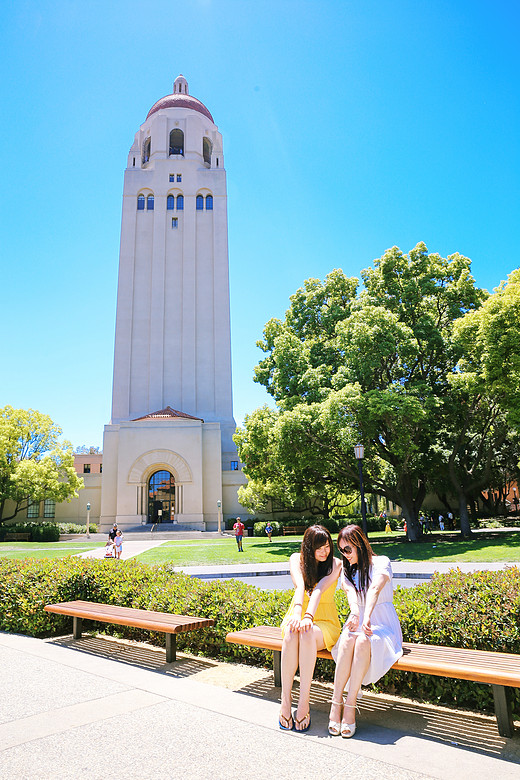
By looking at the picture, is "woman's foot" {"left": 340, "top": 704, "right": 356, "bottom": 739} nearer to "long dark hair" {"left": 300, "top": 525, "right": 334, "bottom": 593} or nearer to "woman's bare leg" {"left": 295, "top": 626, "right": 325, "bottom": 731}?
→ "woman's bare leg" {"left": 295, "top": 626, "right": 325, "bottom": 731}

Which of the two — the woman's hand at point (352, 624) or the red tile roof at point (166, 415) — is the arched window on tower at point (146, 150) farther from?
the woman's hand at point (352, 624)

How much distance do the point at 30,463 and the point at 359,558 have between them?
3423cm

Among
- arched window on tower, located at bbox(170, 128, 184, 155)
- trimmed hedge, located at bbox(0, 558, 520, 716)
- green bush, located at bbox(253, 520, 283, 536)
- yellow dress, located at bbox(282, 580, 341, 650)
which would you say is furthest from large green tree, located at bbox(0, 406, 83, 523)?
yellow dress, located at bbox(282, 580, 341, 650)

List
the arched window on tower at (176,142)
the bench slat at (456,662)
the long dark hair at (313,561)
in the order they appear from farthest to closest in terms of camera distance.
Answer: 1. the arched window on tower at (176,142)
2. the long dark hair at (313,561)
3. the bench slat at (456,662)

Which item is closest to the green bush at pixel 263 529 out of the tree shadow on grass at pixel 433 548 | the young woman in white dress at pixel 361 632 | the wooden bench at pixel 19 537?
the tree shadow on grass at pixel 433 548

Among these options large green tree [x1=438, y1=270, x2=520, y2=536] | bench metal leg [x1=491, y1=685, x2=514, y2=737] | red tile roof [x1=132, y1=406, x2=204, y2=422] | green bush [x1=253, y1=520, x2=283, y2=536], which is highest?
red tile roof [x1=132, y1=406, x2=204, y2=422]

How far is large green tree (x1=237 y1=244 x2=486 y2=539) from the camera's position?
20.4m

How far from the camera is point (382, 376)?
23.2 metres

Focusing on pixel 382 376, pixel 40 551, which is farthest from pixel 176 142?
pixel 40 551

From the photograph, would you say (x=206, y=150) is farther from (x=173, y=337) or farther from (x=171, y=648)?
(x=171, y=648)

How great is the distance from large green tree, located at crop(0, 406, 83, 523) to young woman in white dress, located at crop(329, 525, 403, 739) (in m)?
33.6

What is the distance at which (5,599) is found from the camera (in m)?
8.02

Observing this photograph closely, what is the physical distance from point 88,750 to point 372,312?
19.6 meters

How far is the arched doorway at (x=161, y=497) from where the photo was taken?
132 ft
